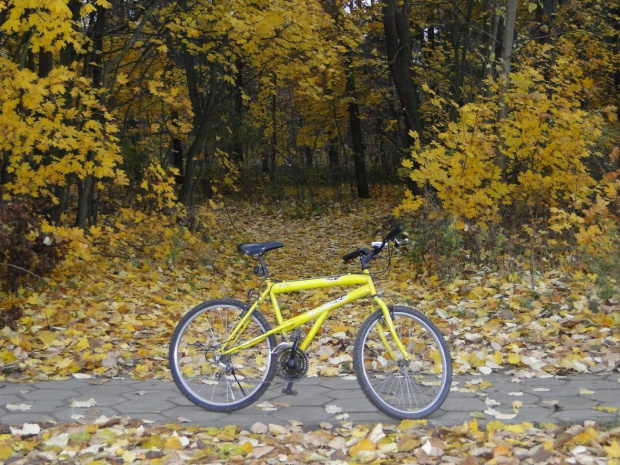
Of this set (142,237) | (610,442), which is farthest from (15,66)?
(610,442)

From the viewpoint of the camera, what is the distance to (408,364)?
4.47 m

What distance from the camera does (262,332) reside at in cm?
455

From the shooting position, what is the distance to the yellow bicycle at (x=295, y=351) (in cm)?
440

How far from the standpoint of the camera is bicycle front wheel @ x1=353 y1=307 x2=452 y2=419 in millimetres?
4383

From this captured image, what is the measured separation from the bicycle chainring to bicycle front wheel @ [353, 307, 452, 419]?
39 centimetres

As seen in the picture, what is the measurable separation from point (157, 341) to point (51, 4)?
3.09 m

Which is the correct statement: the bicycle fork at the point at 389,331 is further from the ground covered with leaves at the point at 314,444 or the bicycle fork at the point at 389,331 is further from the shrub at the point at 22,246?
the shrub at the point at 22,246

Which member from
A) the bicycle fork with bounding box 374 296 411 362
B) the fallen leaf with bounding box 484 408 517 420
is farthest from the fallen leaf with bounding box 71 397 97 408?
the fallen leaf with bounding box 484 408 517 420

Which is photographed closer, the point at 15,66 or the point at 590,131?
the point at 15,66

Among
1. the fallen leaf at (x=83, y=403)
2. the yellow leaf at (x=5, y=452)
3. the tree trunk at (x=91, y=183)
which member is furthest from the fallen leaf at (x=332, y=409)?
the tree trunk at (x=91, y=183)

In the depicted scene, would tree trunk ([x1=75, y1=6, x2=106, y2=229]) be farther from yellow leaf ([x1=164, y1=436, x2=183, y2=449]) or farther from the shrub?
yellow leaf ([x1=164, y1=436, x2=183, y2=449])

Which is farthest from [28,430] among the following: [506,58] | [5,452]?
[506,58]

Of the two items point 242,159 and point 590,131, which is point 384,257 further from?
point 242,159

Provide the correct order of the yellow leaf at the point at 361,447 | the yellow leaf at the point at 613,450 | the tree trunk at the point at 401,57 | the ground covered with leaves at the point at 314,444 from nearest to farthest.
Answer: the yellow leaf at the point at 613,450 → the ground covered with leaves at the point at 314,444 → the yellow leaf at the point at 361,447 → the tree trunk at the point at 401,57
